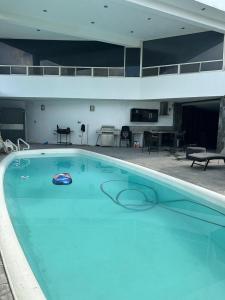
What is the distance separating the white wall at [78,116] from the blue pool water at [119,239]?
646 centimetres

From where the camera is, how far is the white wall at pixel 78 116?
12.8 m

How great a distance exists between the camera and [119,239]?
12.7ft

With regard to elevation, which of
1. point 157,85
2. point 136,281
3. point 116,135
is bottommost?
point 136,281

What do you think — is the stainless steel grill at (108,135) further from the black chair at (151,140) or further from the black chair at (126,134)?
the black chair at (151,140)

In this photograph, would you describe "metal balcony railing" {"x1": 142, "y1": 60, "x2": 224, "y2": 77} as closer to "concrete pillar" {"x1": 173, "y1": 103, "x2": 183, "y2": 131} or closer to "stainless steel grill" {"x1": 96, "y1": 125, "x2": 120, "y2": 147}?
"concrete pillar" {"x1": 173, "y1": 103, "x2": 183, "y2": 131}

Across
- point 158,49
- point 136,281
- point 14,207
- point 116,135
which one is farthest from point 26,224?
point 158,49

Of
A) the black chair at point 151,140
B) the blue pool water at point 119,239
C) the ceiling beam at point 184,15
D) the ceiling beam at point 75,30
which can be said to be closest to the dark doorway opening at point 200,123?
the black chair at point 151,140

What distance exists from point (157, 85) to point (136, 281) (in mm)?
9869

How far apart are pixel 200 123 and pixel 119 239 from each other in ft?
41.8

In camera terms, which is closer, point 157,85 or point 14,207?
point 14,207

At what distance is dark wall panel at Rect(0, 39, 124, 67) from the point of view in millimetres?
12281

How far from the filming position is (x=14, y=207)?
486 cm

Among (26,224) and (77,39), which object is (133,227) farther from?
(77,39)

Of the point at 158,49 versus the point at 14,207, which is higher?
the point at 158,49
